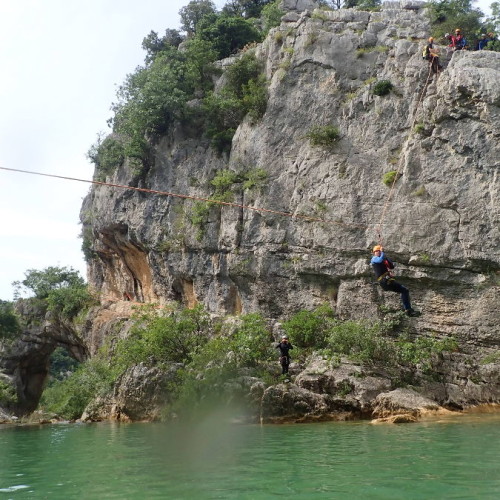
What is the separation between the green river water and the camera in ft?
22.1

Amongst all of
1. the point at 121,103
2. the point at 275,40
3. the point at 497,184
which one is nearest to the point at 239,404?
the point at 497,184

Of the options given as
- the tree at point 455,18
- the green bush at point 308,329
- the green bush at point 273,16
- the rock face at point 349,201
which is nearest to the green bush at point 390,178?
the rock face at point 349,201

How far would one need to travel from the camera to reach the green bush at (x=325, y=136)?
26000 mm

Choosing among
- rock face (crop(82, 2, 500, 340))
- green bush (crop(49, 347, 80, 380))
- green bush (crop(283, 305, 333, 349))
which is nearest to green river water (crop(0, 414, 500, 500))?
green bush (crop(283, 305, 333, 349))

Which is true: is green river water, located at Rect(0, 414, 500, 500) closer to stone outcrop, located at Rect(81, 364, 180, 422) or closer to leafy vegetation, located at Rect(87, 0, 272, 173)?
stone outcrop, located at Rect(81, 364, 180, 422)

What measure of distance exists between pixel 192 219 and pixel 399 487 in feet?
75.8

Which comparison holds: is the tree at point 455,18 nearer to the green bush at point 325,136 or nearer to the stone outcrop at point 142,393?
the green bush at point 325,136

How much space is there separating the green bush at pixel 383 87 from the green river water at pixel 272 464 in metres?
15.9

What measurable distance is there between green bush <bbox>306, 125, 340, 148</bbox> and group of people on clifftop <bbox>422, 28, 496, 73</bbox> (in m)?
4.87

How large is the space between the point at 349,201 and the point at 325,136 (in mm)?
3443

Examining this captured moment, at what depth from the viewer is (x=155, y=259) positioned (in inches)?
1231

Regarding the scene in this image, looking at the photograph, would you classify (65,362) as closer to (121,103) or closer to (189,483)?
(121,103)

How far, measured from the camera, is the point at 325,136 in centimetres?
2598

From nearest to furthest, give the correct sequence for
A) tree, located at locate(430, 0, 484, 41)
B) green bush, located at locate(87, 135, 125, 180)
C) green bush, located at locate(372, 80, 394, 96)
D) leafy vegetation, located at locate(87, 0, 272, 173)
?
green bush, located at locate(372, 80, 394, 96) → tree, located at locate(430, 0, 484, 41) → leafy vegetation, located at locate(87, 0, 272, 173) → green bush, located at locate(87, 135, 125, 180)
